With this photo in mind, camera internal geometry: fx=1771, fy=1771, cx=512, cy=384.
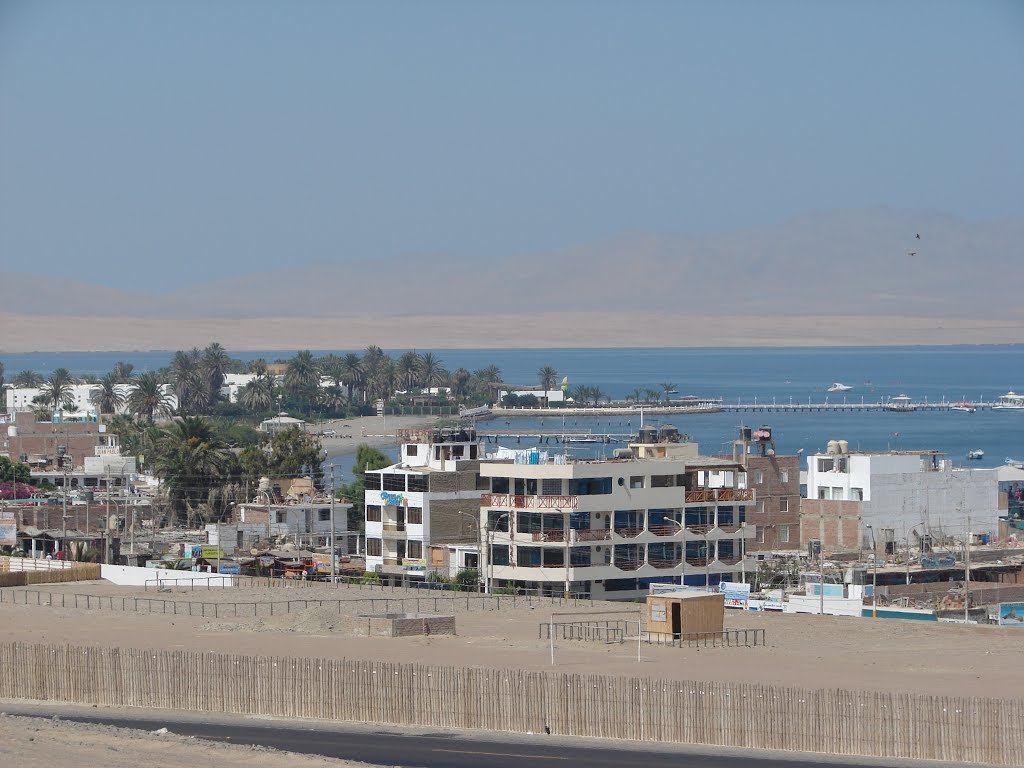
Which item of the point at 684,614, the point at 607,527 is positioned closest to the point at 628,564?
the point at 607,527

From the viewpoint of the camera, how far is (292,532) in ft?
288

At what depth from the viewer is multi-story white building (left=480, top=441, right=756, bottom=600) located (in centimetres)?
6562

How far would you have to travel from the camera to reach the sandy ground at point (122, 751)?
28797 millimetres

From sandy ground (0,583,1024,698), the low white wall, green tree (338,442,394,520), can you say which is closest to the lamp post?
sandy ground (0,583,1024,698)

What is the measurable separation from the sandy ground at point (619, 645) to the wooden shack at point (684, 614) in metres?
1.11

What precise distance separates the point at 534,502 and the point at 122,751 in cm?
3661

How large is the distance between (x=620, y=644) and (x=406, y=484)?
27.9 metres

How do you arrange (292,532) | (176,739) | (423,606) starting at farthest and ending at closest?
(292,532)
(423,606)
(176,739)

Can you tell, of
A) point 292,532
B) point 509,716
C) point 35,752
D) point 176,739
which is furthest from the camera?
point 292,532

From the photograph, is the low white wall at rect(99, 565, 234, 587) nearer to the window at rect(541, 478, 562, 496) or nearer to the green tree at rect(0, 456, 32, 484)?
the window at rect(541, 478, 562, 496)

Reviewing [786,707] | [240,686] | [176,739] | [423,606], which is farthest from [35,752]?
[423,606]

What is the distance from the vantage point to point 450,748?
3334cm

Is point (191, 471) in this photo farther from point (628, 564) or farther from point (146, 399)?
point (146, 399)

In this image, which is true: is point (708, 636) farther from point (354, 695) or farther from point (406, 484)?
point (406, 484)
